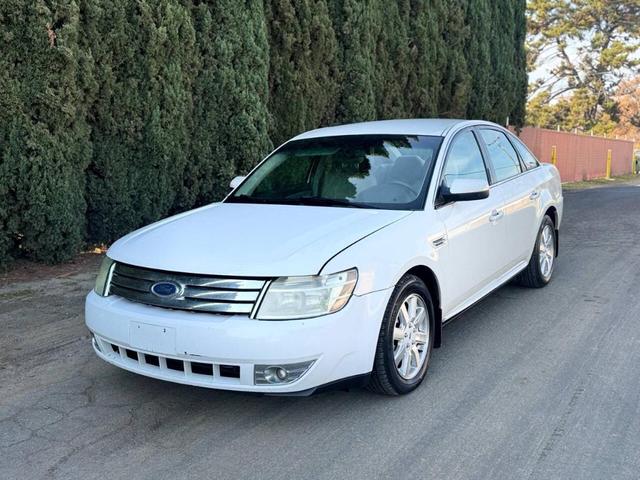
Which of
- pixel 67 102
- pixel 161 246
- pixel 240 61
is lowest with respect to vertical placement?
pixel 161 246

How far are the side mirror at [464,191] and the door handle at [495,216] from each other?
0.59 meters

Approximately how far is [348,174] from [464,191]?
2.96ft

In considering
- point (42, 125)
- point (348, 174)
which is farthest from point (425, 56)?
point (348, 174)

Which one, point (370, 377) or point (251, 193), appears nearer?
point (370, 377)

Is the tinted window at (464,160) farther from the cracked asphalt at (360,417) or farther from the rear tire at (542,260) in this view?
the rear tire at (542,260)

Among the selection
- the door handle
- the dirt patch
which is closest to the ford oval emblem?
the door handle

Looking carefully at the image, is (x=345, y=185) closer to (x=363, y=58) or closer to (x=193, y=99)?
(x=193, y=99)

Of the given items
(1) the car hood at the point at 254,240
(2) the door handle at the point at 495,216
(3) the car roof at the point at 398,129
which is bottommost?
(2) the door handle at the point at 495,216

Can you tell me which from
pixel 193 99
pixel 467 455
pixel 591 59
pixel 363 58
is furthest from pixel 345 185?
pixel 591 59

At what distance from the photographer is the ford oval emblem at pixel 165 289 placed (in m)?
3.45

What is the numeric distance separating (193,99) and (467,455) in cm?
A: 622

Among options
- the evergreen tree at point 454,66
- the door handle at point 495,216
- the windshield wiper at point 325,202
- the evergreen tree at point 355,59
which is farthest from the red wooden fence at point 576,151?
the windshield wiper at point 325,202

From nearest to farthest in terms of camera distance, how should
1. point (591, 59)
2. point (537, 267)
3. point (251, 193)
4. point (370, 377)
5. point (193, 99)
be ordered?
1. point (370, 377)
2. point (251, 193)
3. point (537, 267)
4. point (193, 99)
5. point (591, 59)

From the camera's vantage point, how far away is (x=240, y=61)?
28.1ft
